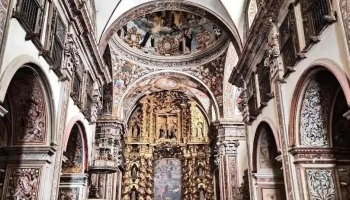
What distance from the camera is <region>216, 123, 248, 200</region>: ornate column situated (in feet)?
51.6

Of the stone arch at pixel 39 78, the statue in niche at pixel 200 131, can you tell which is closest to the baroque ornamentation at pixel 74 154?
the stone arch at pixel 39 78

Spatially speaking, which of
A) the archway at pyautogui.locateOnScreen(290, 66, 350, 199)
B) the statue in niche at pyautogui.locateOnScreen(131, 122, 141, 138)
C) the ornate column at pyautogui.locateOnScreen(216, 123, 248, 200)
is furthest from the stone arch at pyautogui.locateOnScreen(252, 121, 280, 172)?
the statue in niche at pyautogui.locateOnScreen(131, 122, 141, 138)

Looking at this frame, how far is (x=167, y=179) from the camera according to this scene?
19.5 metres

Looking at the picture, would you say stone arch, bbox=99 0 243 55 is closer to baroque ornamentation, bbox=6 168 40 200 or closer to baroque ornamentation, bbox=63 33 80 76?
baroque ornamentation, bbox=63 33 80 76

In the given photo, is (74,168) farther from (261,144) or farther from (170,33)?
(170,33)

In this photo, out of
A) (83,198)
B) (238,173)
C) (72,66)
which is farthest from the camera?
(238,173)

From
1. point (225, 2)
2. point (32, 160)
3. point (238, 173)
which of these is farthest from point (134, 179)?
point (32, 160)

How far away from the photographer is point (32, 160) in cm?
691

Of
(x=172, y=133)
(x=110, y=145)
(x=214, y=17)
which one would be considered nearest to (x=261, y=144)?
(x=214, y=17)

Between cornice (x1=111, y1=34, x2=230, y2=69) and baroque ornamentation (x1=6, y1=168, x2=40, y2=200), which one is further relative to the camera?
cornice (x1=111, y1=34, x2=230, y2=69)

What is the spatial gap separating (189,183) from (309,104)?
13039 millimetres

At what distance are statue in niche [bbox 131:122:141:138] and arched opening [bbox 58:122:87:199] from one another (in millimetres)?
10443

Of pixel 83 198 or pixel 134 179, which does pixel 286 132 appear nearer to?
pixel 83 198

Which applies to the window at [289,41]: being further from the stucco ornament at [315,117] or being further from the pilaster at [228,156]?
the pilaster at [228,156]
